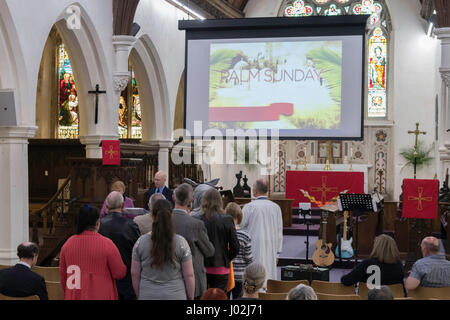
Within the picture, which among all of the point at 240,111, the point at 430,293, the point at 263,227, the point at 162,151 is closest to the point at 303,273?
the point at 263,227

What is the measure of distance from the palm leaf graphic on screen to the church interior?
22 millimetres

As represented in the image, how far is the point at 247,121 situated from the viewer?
10.3 m

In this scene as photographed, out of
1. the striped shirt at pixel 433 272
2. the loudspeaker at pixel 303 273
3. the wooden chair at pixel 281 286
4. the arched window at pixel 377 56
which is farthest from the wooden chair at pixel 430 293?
the arched window at pixel 377 56

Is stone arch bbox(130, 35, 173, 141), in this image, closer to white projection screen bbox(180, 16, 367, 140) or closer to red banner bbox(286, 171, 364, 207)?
red banner bbox(286, 171, 364, 207)

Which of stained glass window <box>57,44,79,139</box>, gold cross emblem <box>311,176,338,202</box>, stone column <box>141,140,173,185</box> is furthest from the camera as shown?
stained glass window <box>57,44,79,139</box>

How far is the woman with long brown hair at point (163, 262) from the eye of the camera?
13.2ft

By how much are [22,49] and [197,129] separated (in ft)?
9.61

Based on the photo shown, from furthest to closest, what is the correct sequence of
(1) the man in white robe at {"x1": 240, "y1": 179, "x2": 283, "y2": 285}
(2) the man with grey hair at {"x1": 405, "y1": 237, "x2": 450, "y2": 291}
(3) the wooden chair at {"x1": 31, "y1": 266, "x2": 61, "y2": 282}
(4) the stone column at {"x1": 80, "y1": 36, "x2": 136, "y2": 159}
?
(4) the stone column at {"x1": 80, "y1": 36, "x2": 136, "y2": 159}, (1) the man in white robe at {"x1": 240, "y1": 179, "x2": 283, "y2": 285}, (3) the wooden chair at {"x1": 31, "y1": 266, "x2": 61, "y2": 282}, (2) the man with grey hair at {"x1": 405, "y1": 237, "x2": 450, "y2": 291}

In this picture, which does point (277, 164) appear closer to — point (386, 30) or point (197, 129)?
point (386, 30)

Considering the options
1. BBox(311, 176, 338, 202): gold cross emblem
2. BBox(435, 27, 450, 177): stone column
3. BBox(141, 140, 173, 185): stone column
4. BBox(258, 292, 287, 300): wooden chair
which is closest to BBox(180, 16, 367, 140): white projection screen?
BBox(435, 27, 450, 177): stone column

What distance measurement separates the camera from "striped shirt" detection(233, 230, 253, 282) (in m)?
5.48

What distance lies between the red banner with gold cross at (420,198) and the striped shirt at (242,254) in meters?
3.35

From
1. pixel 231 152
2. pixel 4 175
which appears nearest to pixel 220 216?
pixel 4 175

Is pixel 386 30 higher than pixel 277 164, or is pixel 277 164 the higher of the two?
pixel 386 30
